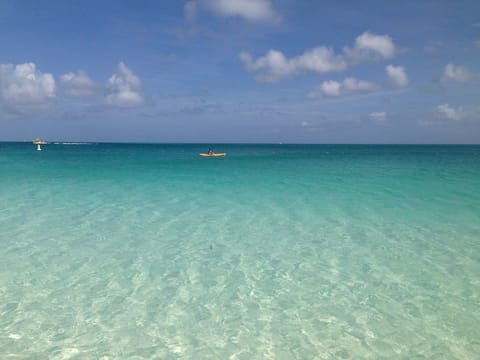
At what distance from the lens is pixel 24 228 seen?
1125 centimetres

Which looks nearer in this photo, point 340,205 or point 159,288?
point 159,288

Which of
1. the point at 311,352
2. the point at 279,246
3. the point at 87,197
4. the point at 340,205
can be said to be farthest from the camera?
the point at 87,197

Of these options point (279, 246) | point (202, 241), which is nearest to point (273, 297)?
point (279, 246)

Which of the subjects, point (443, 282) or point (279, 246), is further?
point (279, 246)

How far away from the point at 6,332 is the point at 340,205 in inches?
518

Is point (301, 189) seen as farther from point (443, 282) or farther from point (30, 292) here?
point (30, 292)

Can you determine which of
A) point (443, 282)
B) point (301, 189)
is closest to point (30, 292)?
point (443, 282)

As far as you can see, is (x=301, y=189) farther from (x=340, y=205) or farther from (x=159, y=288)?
(x=159, y=288)

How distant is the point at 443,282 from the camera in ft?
24.5

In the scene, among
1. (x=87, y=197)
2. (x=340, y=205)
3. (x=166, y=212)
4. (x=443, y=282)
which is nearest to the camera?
(x=443, y=282)

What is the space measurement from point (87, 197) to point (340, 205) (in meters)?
12.1

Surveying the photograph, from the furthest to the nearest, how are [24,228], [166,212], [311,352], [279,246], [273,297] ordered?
[166,212] → [24,228] → [279,246] → [273,297] → [311,352]

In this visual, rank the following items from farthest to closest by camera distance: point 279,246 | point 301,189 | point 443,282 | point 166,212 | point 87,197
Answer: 1. point 301,189
2. point 87,197
3. point 166,212
4. point 279,246
5. point 443,282

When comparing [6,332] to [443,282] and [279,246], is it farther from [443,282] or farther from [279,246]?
[443,282]
